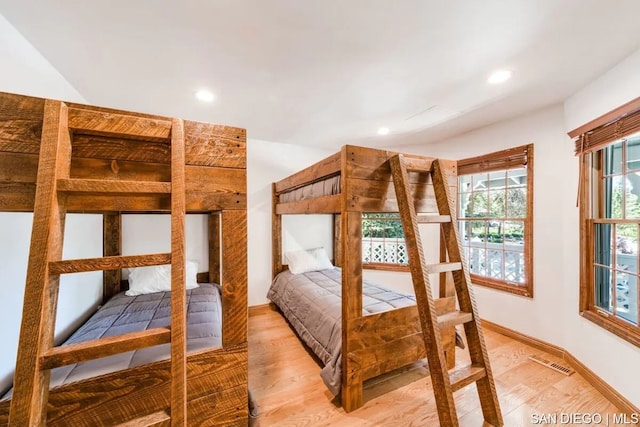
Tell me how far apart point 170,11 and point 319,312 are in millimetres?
2292

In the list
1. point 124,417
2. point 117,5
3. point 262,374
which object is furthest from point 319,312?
point 117,5

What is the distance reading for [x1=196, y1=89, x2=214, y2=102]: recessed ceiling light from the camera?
2.05 metres

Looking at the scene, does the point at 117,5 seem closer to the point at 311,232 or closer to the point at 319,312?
the point at 319,312

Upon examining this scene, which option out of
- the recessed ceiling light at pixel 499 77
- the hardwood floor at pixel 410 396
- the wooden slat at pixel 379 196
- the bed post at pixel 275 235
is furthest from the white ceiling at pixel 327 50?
the hardwood floor at pixel 410 396

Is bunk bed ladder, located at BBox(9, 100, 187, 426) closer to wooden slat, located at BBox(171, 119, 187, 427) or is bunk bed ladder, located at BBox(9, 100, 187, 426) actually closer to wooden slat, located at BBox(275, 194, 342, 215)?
wooden slat, located at BBox(171, 119, 187, 427)

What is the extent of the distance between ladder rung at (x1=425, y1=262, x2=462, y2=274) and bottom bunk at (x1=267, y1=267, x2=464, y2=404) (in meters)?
0.49

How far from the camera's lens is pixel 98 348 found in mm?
792

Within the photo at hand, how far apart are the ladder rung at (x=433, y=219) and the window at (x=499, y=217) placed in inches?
44.2

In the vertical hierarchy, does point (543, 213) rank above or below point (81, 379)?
above

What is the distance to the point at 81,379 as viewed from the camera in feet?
3.46

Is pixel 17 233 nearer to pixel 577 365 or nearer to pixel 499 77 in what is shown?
pixel 499 77

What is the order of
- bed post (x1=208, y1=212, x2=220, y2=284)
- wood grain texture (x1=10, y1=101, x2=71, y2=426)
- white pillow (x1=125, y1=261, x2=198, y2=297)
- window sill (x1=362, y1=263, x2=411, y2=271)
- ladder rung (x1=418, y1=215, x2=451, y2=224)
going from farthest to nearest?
window sill (x1=362, y1=263, x2=411, y2=271) → bed post (x1=208, y1=212, x2=220, y2=284) → white pillow (x1=125, y1=261, x2=198, y2=297) → ladder rung (x1=418, y1=215, x2=451, y2=224) → wood grain texture (x1=10, y1=101, x2=71, y2=426)

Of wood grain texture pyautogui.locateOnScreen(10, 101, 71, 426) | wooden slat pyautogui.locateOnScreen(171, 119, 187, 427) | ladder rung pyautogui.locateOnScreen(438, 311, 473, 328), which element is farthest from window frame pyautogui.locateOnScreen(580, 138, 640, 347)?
wood grain texture pyautogui.locateOnScreen(10, 101, 71, 426)

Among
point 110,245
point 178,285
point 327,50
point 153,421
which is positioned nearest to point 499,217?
point 327,50
